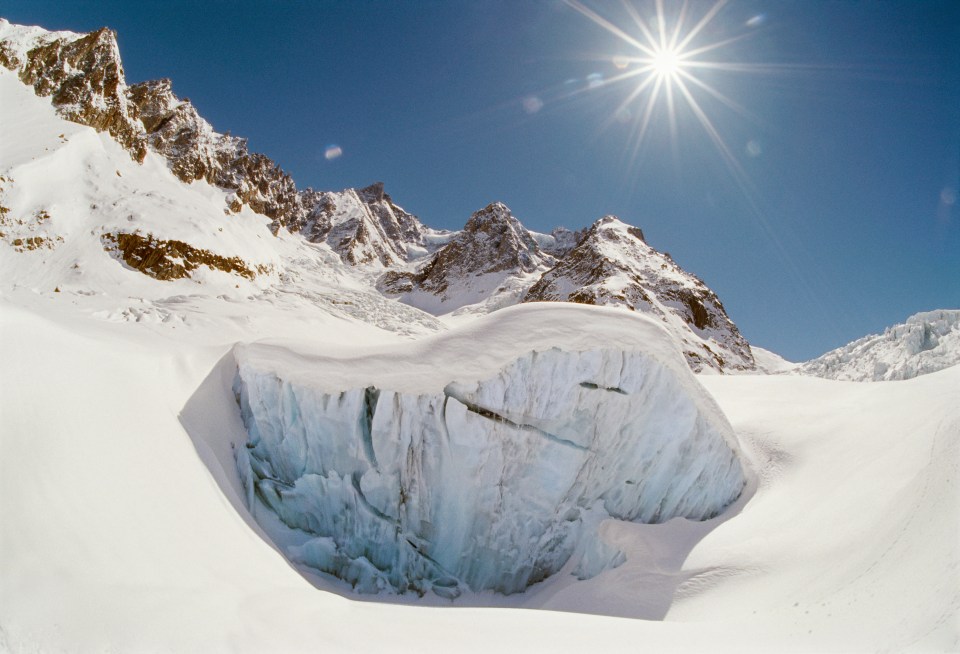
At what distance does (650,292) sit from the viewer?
63.5 metres

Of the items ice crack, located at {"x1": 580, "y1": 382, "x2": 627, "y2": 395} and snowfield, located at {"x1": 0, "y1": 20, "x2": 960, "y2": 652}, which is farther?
ice crack, located at {"x1": 580, "y1": 382, "x2": 627, "y2": 395}

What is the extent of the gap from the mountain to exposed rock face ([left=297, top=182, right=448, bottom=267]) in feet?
1.40

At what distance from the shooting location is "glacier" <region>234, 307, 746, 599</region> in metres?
9.42

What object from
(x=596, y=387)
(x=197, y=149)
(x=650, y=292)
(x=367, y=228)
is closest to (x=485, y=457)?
(x=596, y=387)

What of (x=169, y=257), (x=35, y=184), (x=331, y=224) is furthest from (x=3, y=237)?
(x=331, y=224)

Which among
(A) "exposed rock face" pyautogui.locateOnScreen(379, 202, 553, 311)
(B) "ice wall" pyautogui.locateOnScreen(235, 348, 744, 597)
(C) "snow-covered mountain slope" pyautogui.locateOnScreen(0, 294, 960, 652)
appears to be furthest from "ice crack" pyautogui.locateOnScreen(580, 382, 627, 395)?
(A) "exposed rock face" pyautogui.locateOnScreen(379, 202, 553, 311)

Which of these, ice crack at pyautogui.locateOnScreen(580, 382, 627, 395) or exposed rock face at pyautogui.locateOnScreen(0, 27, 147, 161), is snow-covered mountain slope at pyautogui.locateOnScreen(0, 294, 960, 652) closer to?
ice crack at pyautogui.locateOnScreen(580, 382, 627, 395)

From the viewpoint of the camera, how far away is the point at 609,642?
15.0 ft

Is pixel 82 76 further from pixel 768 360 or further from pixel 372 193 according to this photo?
pixel 372 193

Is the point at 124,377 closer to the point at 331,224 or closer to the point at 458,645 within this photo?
the point at 458,645

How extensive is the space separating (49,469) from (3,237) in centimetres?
3243

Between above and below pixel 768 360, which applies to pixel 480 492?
below

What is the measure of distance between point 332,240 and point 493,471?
347 ft

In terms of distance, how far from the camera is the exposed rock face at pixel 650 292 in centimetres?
5767
